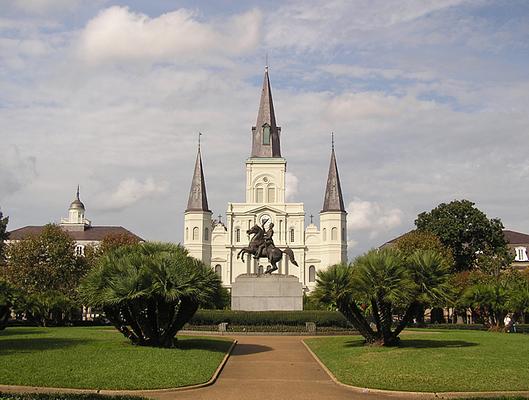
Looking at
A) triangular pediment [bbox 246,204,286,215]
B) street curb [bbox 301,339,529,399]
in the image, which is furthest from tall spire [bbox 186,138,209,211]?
street curb [bbox 301,339,529,399]

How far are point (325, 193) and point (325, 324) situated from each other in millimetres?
72851

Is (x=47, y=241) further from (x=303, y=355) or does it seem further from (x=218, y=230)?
(x=218, y=230)

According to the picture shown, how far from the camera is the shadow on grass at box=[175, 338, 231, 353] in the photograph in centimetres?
2658

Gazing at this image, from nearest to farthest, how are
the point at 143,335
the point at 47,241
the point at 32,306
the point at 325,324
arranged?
the point at 143,335 < the point at 325,324 < the point at 32,306 < the point at 47,241

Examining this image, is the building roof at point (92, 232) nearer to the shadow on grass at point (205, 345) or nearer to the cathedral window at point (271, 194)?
the cathedral window at point (271, 194)

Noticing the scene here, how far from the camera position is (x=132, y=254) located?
2659 centimetres

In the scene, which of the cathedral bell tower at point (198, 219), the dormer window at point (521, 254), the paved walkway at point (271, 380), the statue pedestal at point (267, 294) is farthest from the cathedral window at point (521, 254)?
the paved walkway at point (271, 380)

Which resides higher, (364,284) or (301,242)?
(301,242)

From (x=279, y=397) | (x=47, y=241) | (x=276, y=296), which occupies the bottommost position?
(x=279, y=397)

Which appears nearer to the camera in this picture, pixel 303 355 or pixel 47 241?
pixel 303 355

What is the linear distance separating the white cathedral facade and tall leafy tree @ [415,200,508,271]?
32438 mm

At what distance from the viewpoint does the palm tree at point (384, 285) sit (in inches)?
1043

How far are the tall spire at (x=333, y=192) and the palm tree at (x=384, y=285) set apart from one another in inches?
3167

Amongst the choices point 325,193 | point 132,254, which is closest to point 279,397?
point 132,254
